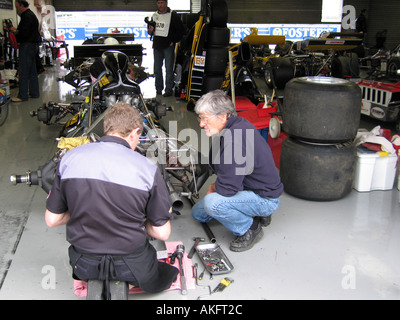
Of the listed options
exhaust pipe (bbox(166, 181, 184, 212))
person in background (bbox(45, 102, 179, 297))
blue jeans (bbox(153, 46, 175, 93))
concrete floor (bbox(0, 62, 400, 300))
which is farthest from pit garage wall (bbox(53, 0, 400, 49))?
person in background (bbox(45, 102, 179, 297))

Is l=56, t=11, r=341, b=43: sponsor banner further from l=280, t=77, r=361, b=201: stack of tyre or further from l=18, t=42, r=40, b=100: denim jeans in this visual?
l=280, t=77, r=361, b=201: stack of tyre

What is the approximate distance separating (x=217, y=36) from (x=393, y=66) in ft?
9.29

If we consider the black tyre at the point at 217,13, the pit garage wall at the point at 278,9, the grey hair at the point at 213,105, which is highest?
the pit garage wall at the point at 278,9

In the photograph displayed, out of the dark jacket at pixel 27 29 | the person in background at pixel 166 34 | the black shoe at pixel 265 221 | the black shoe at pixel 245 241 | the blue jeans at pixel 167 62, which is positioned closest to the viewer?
the black shoe at pixel 245 241

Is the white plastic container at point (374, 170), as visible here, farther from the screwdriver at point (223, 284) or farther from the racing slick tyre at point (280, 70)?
the racing slick tyre at point (280, 70)

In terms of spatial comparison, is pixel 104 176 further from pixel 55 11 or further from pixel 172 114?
pixel 55 11

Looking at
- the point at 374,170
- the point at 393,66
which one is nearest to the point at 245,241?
the point at 374,170

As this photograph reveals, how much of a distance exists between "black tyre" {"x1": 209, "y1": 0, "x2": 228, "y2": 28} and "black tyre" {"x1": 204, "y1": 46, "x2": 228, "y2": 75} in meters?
0.39

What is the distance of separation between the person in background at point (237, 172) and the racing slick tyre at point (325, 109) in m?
0.85

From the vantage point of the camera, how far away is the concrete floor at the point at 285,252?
243 centimetres

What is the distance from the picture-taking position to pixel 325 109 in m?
3.45

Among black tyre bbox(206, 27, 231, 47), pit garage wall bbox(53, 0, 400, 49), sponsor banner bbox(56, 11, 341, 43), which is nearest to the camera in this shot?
black tyre bbox(206, 27, 231, 47)

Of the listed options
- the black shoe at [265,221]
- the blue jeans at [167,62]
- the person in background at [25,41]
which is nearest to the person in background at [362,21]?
the blue jeans at [167,62]

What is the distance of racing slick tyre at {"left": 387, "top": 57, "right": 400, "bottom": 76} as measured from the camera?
6312 mm
